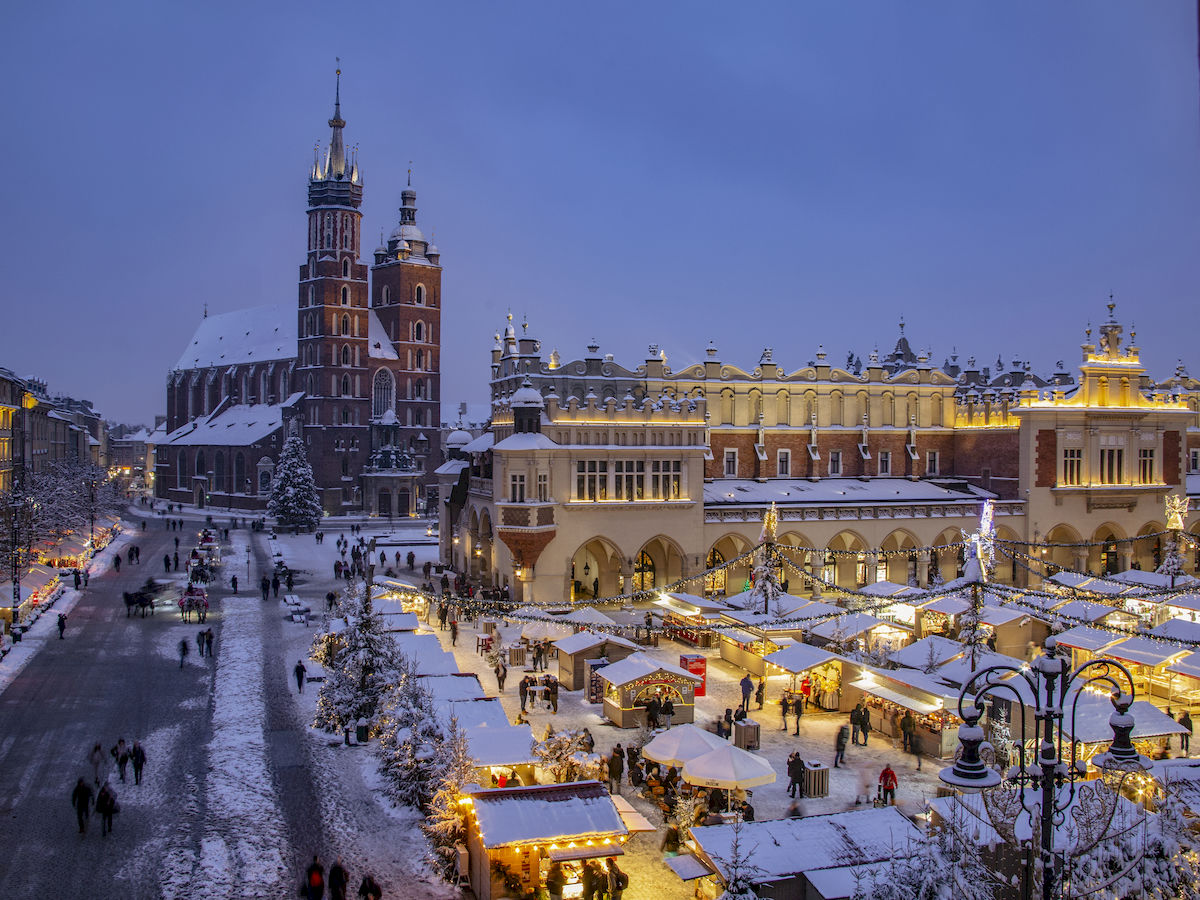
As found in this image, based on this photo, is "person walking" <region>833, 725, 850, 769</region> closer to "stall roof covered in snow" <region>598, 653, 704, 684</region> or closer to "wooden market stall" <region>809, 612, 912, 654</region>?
"stall roof covered in snow" <region>598, 653, 704, 684</region>

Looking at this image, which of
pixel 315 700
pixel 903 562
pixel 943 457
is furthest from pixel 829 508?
pixel 315 700

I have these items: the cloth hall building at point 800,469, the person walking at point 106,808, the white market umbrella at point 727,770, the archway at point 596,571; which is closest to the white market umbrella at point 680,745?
the white market umbrella at point 727,770

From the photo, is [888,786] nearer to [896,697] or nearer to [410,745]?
[896,697]

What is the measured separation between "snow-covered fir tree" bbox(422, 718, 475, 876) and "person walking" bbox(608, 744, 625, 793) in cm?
365

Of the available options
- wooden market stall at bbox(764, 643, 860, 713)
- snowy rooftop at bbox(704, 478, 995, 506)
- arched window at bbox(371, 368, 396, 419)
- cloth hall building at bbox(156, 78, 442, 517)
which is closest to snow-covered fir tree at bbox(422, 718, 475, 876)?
wooden market stall at bbox(764, 643, 860, 713)

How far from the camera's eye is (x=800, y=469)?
49.1m

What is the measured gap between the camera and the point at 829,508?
139ft

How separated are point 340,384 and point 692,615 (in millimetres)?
55664

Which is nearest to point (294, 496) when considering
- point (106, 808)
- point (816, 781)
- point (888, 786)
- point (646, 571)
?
point (646, 571)

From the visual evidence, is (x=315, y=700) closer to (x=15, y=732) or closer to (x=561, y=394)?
(x=15, y=732)

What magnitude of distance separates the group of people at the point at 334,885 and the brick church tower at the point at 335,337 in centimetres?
6468

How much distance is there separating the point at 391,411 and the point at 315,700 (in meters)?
56.2

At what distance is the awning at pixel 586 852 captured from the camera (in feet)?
47.8

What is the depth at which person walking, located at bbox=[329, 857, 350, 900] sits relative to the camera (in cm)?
1458
